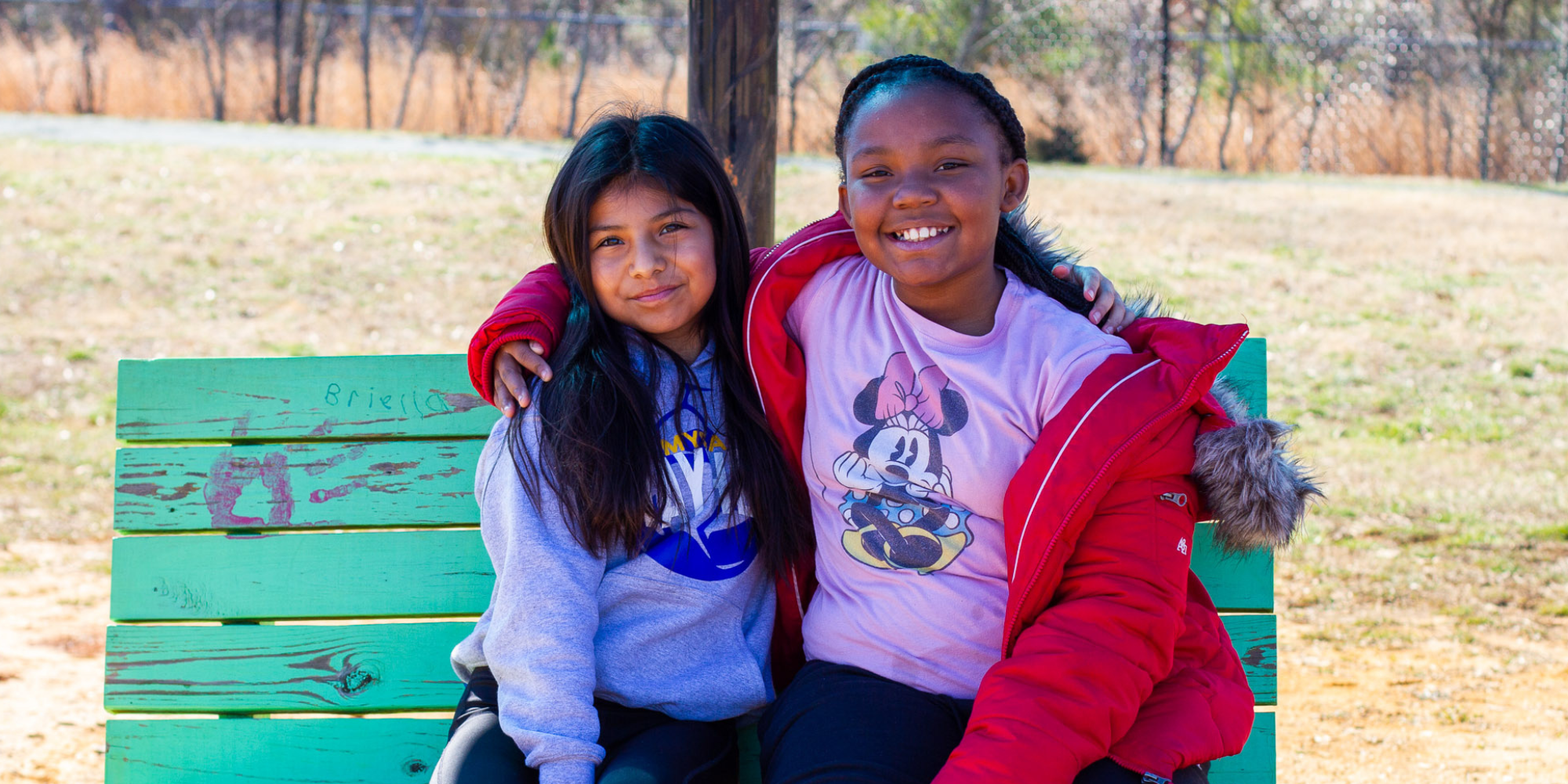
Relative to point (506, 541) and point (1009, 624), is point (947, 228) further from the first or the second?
point (506, 541)

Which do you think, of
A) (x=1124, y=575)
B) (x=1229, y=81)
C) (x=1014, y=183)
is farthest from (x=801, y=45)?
(x=1124, y=575)

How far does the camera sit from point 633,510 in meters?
2.19

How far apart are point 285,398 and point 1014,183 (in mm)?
1522

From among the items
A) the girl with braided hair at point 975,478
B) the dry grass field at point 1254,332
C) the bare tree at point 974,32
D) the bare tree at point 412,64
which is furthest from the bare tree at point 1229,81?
the girl with braided hair at point 975,478

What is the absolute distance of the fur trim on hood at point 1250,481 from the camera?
2131 mm

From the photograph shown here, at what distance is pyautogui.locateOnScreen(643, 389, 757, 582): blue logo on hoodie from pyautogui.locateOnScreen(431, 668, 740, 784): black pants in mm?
259

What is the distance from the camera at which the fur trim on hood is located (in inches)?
83.9

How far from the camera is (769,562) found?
2322 millimetres

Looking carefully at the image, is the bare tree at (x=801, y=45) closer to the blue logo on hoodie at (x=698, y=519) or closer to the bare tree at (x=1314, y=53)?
the bare tree at (x=1314, y=53)

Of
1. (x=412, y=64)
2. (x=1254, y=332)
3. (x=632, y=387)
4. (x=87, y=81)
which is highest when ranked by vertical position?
(x=412, y=64)

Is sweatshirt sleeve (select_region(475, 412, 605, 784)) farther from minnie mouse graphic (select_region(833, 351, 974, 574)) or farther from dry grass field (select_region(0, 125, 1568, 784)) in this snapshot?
dry grass field (select_region(0, 125, 1568, 784))

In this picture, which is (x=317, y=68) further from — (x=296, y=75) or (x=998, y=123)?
(x=998, y=123)

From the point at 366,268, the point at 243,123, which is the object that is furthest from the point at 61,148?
the point at 366,268

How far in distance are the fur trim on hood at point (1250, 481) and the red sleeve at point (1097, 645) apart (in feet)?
0.13
